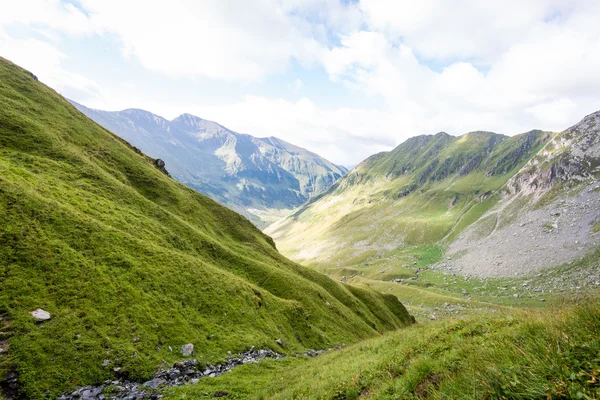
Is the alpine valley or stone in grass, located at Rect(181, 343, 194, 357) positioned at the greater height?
the alpine valley

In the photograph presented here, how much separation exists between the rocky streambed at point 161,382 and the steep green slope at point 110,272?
0.77m

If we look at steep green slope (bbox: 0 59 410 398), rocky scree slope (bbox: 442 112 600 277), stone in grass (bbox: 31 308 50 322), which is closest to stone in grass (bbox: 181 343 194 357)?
steep green slope (bbox: 0 59 410 398)

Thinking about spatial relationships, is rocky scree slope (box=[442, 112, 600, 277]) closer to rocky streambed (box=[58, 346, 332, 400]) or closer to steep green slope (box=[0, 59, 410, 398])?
steep green slope (box=[0, 59, 410, 398])

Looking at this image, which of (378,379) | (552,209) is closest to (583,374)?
(378,379)

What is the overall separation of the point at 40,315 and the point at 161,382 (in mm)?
10230

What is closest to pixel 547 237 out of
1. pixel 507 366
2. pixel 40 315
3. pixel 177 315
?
pixel 177 315

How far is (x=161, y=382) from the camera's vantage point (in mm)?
21234

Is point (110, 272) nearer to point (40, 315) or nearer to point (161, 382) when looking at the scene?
point (40, 315)

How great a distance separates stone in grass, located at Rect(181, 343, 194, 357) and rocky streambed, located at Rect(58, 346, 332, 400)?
1.05m

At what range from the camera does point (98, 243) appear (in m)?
31.2

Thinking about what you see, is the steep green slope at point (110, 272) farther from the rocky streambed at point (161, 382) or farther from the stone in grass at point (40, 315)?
the rocky streambed at point (161, 382)

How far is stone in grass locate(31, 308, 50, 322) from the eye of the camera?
68.7ft

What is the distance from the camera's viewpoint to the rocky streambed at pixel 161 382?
1852cm

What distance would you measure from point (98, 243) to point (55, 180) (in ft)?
53.4
